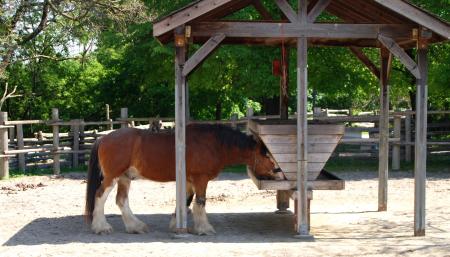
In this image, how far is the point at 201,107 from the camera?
23266 mm

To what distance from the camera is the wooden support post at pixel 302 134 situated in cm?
830

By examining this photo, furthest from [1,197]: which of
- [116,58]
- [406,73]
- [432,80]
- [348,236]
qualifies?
[116,58]

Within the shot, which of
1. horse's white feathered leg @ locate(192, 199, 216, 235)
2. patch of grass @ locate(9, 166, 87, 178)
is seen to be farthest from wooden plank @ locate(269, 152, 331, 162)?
patch of grass @ locate(9, 166, 87, 178)

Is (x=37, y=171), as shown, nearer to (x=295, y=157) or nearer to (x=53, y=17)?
(x=53, y=17)

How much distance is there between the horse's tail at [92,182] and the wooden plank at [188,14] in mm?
2146

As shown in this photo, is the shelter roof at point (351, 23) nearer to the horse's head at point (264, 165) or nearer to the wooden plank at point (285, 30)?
the wooden plank at point (285, 30)

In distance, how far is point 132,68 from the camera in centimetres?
2441

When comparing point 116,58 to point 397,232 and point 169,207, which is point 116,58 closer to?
point 169,207

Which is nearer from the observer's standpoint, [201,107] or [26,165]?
[26,165]

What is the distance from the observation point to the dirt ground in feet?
24.5

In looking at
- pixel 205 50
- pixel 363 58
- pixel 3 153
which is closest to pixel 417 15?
pixel 363 58

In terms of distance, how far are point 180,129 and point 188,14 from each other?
1555 mm

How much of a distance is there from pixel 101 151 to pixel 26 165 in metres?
9.76

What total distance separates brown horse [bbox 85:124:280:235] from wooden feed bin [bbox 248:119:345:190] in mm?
443
